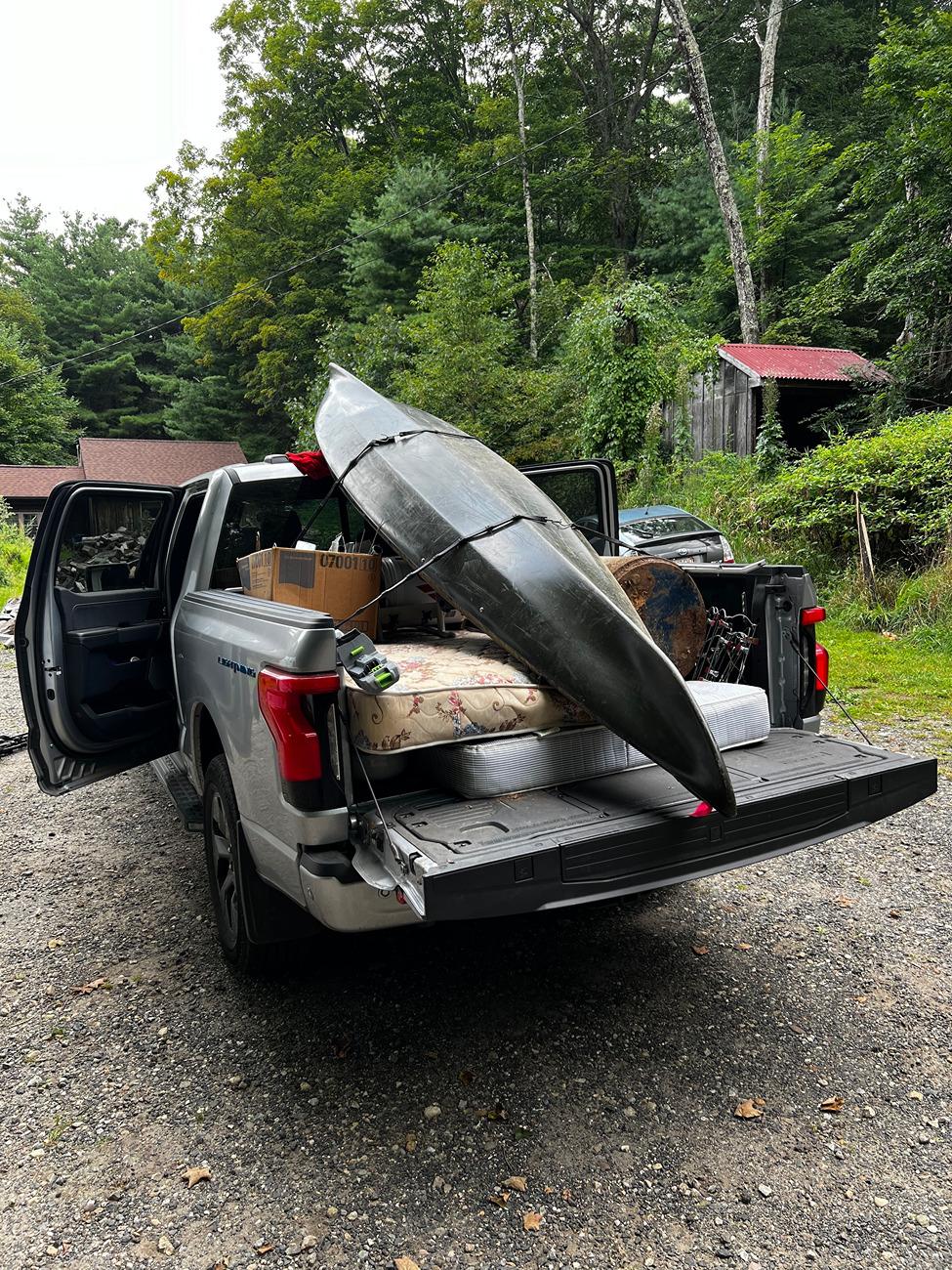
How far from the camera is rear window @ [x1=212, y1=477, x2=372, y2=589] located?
4.18 metres

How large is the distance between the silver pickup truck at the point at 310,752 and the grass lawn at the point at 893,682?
3.12 meters

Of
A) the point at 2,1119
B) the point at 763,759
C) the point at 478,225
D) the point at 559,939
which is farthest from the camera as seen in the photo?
the point at 478,225

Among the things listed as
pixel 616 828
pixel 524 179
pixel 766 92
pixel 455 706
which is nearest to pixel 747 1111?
pixel 616 828

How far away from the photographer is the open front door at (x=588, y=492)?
4578 mm

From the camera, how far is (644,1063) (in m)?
2.71

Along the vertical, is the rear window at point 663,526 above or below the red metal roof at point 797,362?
below

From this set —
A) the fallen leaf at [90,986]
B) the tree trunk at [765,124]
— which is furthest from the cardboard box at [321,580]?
the tree trunk at [765,124]

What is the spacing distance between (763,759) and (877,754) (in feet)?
1.36

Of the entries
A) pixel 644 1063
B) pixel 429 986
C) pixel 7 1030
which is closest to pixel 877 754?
pixel 644 1063

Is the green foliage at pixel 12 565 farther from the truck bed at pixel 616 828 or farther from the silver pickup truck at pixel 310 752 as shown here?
the truck bed at pixel 616 828

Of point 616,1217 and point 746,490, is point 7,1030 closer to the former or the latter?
point 616,1217

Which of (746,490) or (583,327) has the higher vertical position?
(583,327)

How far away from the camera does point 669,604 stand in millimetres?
3559

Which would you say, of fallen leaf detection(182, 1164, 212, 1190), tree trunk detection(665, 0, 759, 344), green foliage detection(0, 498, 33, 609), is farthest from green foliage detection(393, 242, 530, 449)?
fallen leaf detection(182, 1164, 212, 1190)
